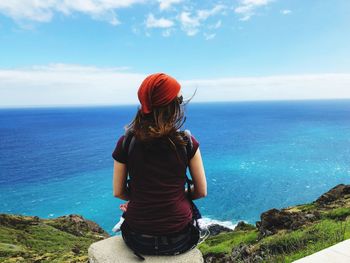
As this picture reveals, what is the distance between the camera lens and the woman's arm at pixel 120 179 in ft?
15.6

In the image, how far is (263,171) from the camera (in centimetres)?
8956

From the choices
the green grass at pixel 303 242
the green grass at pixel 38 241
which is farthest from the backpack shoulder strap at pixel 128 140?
the green grass at pixel 38 241

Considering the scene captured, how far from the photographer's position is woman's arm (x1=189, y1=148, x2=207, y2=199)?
4773mm

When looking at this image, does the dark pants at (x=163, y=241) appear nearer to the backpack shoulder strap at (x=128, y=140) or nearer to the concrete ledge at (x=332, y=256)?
the backpack shoulder strap at (x=128, y=140)

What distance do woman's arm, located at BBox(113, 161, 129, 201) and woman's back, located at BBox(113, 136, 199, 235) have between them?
0.12 metres

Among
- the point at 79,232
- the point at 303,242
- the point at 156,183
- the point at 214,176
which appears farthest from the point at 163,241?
the point at 214,176

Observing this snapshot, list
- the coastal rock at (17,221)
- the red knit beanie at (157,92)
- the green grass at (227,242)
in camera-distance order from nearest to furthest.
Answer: the red knit beanie at (157,92) → the green grass at (227,242) → the coastal rock at (17,221)

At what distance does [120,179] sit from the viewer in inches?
193

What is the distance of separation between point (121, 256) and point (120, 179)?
1211 mm

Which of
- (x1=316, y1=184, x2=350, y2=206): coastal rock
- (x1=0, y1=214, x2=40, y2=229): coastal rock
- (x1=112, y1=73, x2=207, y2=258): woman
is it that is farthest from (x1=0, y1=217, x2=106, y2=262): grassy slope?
(x1=112, y1=73, x2=207, y2=258): woman

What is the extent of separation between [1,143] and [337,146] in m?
149

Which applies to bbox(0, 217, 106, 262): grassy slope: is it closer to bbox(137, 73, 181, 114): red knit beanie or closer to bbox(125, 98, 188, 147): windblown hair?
bbox(125, 98, 188, 147): windblown hair

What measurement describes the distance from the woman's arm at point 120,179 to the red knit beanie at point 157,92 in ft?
3.26

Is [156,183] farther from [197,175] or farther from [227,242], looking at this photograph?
[227,242]
